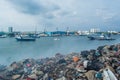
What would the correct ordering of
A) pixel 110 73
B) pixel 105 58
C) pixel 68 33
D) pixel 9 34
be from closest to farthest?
pixel 110 73 < pixel 105 58 < pixel 9 34 < pixel 68 33

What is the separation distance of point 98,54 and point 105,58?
A: 1.37m

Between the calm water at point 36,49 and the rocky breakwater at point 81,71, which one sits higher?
the rocky breakwater at point 81,71

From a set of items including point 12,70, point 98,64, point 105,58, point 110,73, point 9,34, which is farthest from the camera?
point 9,34

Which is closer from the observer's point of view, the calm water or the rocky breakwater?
the rocky breakwater

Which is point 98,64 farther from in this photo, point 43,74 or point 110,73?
point 43,74

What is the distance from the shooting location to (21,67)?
15102mm

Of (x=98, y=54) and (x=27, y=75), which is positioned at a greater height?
(x=98, y=54)

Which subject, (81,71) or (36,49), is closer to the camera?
(81,71)

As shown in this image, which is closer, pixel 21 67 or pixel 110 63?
pixel 110 63

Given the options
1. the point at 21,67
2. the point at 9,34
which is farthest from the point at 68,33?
the point at 21,67

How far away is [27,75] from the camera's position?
1282 centimetres

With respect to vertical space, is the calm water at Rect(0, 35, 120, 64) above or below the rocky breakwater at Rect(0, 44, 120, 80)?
below

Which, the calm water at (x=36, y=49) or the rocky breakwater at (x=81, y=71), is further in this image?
the calm water at (x=36, y=49)

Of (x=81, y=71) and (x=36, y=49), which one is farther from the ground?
(x=81, y=71)
